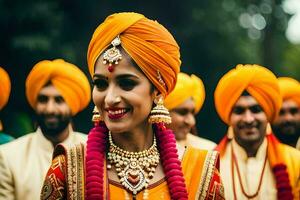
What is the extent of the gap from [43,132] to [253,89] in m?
2.22

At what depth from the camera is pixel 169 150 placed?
455cm

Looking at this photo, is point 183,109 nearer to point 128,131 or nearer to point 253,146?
point 253,146

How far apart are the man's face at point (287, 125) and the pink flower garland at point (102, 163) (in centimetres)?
473

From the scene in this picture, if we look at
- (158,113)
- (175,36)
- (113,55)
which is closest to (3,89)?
(158,113)

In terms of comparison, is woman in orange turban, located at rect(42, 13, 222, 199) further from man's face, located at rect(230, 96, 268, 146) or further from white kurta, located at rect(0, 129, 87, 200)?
man's face, located at rect(230, 96, 268, 146)

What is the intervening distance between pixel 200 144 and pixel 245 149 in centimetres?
239

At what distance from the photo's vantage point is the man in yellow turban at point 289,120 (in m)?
9.12

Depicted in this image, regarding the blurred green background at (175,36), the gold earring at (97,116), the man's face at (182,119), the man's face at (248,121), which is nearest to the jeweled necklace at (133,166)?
the gold earring at (97,116)

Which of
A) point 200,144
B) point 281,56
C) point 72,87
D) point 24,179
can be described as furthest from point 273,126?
point 281,56

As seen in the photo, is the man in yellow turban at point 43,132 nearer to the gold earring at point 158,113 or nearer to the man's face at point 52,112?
the man's face at point 52,112

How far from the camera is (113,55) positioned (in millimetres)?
4301

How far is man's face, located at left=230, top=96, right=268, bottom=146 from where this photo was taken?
23.8 feet

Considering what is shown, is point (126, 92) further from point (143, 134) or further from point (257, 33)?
point (257, 33)

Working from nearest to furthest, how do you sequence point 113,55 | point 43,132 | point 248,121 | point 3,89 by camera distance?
1. point 113,55
2. point 248,121
3. point 43,132
4. point 3,89
